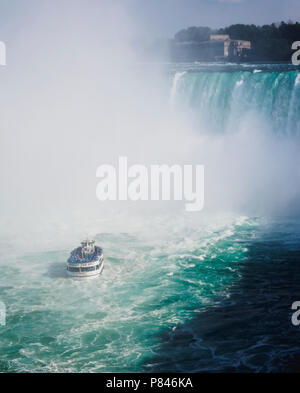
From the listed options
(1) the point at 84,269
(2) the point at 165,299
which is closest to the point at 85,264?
(1) the point at 84,269

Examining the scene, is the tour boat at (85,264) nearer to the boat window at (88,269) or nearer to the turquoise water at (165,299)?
the boat window at (88,269)

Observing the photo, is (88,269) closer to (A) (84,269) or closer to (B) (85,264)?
(A) (84,269)

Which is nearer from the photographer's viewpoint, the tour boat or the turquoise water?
the turquoise water

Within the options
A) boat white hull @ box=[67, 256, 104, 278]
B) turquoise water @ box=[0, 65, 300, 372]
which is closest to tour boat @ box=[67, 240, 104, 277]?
boat white hull @ box=[67, 256, 104, 278]

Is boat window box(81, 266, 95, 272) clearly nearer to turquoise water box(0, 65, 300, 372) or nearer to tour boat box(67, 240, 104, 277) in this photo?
tour boat box(67, 240, 104, 277)

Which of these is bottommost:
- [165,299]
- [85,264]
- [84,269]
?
[165,299]

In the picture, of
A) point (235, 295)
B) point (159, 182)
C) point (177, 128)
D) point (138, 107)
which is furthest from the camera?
point (138, 107)

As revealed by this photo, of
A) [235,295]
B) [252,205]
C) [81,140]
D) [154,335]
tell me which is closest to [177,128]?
[81,140]

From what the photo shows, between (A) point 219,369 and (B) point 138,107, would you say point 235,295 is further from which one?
(B) point 138,107
